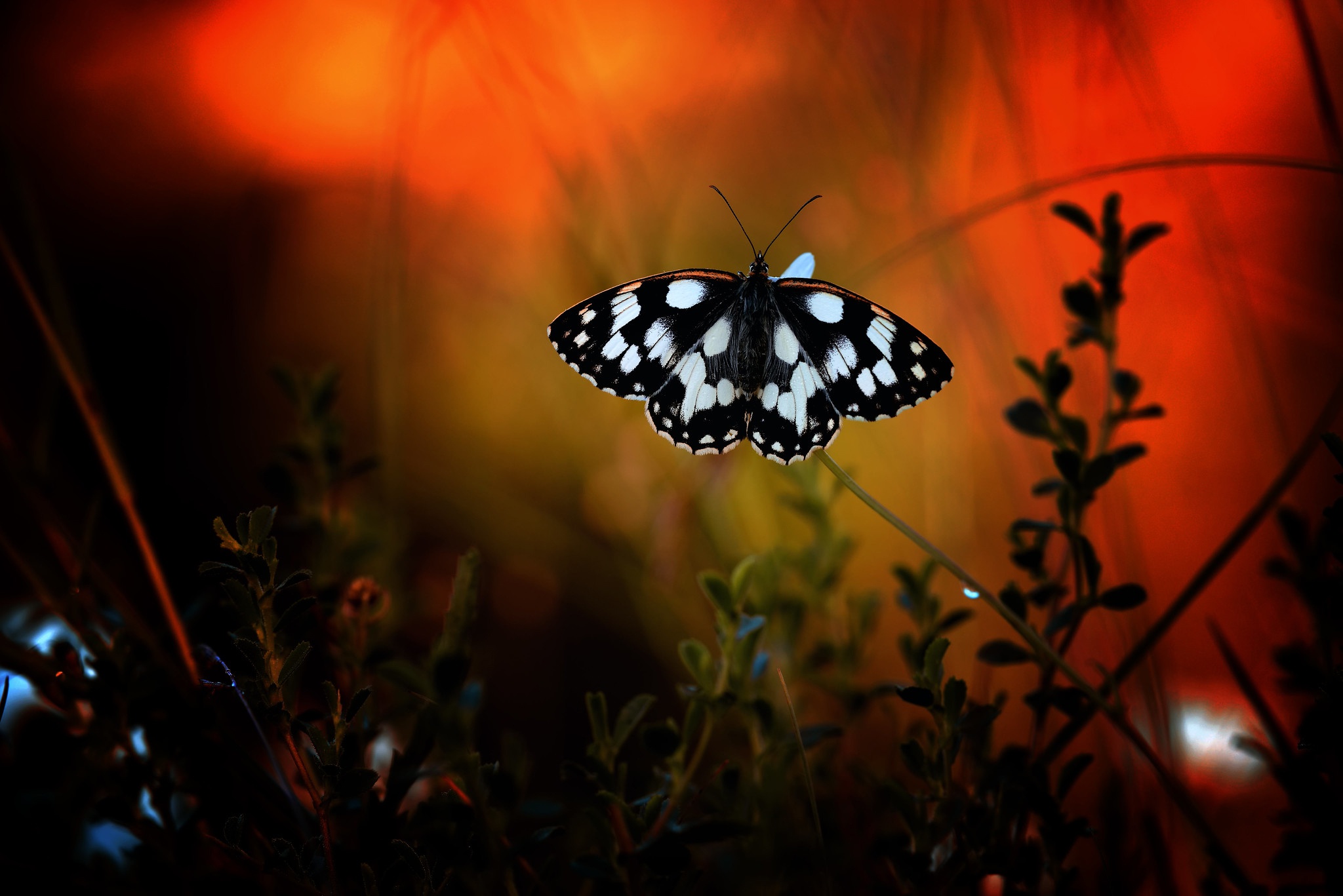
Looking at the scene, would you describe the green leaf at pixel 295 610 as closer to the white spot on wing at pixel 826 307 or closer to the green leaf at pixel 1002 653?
the green leaf at pixel 1002 653

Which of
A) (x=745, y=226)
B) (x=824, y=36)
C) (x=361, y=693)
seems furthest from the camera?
(x=745, y=226)

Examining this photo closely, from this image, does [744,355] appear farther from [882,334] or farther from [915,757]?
[915,757]

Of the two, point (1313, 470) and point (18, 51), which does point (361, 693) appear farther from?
point (18, 51)

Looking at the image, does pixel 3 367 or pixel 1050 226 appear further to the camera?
pixel 1050 226

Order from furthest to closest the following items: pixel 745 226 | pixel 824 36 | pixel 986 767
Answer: pixel 745 226, pixel 824 36, pixel 986 767

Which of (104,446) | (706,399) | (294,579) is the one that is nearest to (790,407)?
(706,399)

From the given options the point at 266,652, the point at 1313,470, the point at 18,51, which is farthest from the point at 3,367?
the point at 1313,470

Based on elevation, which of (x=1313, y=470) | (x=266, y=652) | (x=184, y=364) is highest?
(x=1313, y=470)
